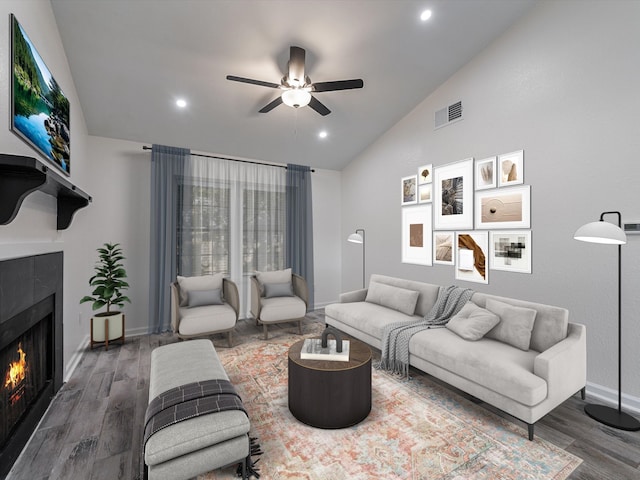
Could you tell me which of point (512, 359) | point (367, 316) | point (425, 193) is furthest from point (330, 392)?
point (425, 193)

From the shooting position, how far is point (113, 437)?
2.05 meters

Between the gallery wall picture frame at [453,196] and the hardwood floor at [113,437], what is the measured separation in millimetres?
2123

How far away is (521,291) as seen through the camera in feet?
10.8

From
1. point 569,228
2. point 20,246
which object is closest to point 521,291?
point 569,228

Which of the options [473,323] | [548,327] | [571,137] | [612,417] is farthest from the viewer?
[571,137]

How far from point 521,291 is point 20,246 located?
4.43 m

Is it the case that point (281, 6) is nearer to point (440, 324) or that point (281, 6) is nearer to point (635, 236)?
point (440, 324)

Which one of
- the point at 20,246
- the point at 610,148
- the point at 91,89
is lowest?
the point at 20,246

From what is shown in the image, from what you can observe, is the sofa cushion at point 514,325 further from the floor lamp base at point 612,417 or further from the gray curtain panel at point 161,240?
the gray curtain panel at point 161,240

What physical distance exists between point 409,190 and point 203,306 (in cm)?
338

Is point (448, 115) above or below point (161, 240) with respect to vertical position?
above

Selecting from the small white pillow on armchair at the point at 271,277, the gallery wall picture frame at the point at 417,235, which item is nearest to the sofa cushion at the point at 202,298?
the small white pillow on armchair at the point at 271,277

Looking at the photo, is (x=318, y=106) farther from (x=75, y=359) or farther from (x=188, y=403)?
(x=75, y=359)

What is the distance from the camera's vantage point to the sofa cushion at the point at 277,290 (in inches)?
175
